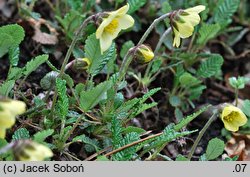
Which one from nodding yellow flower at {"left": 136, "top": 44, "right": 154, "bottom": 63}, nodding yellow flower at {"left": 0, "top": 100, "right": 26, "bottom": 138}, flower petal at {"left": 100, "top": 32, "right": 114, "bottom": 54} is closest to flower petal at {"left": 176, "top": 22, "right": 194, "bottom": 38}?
nodding yellow flower at {"left": 136, "top": 44, "right": 154, "bottom": 63}

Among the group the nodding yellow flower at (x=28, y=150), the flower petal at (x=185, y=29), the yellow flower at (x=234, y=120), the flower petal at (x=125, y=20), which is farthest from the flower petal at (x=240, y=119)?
the nodding yellow flower at (x=28, y=150)

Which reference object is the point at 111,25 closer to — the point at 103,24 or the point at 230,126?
the point at 103,24

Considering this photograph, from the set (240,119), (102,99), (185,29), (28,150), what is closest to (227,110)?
(240,119)

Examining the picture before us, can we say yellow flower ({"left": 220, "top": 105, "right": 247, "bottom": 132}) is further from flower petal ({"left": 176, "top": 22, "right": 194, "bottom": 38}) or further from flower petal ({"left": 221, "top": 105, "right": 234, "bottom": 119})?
flower petal ({"left": 176, "top": 22, "right": 194, "bottom": 38})

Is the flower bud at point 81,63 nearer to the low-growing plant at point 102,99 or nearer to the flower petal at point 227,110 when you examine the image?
the low-growing plant at point 102,99

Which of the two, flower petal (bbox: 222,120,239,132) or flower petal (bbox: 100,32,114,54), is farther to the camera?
flower petal (bbox: 222,120,239,132)
